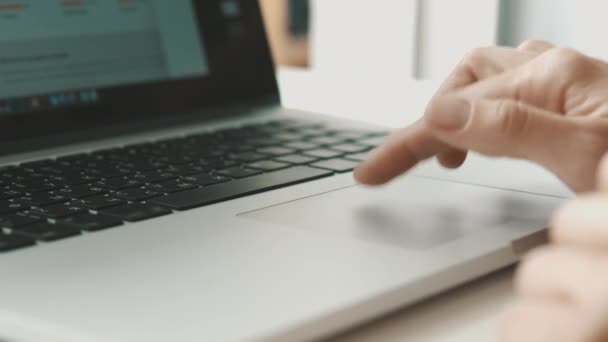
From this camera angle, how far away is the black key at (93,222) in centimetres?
46

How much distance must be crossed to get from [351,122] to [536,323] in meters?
0.59

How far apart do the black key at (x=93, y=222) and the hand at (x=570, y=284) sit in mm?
263

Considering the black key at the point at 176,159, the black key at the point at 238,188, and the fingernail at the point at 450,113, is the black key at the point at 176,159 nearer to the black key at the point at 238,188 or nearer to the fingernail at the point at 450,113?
the black key at the point at 238,188

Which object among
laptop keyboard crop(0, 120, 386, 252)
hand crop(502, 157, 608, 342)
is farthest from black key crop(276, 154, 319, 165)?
hand crop(502, 157, 608, 342)

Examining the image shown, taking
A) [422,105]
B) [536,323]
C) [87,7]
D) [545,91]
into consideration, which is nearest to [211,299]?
[536,323]

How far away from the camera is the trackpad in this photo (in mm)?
447

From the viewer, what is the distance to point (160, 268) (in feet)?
1.27

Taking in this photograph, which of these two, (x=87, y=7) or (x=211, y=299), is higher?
(x=87, y=7)

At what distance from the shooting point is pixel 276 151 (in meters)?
0.70

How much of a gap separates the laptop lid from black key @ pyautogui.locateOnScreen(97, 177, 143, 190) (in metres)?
0.17

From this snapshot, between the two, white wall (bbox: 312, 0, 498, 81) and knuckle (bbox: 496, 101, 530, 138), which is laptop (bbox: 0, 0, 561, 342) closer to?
knuckle (bbox: 496, 101, 530, 138)

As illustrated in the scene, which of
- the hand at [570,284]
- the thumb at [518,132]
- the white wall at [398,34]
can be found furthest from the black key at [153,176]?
the white wall at [398,34]

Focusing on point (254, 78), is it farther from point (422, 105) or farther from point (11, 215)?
point (11, 215)

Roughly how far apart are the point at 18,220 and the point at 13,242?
4 centimetres
